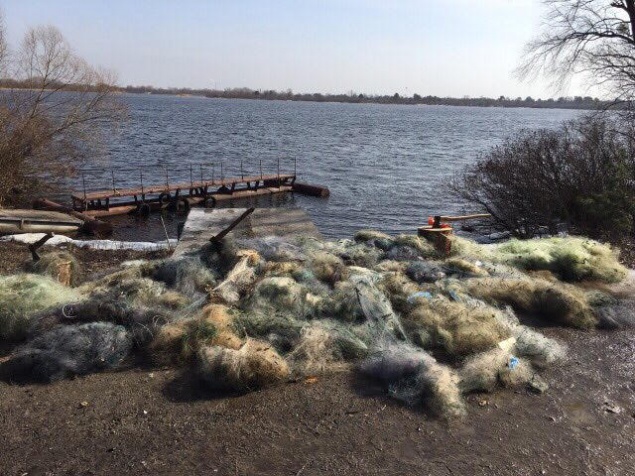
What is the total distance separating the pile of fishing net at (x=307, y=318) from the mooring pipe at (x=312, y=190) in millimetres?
22805

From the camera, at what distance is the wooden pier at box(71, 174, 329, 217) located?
81.3ft

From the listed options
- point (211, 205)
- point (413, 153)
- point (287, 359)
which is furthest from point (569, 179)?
point (413, 153)

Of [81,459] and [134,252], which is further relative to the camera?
[134,252]

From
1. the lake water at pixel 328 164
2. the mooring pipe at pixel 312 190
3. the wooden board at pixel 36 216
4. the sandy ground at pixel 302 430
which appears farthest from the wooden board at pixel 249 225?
the mooring pipe at pixel 312 190

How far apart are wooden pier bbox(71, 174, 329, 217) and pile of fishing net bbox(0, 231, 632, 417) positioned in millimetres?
17599

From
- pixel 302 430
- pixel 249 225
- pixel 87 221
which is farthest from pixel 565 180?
pixel 87 221

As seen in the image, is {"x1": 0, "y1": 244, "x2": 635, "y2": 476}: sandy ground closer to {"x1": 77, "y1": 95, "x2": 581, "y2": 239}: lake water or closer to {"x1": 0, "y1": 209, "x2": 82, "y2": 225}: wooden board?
{"x1": 0, "y1": 209, "x2": 82, "y2": 225}: wooden board

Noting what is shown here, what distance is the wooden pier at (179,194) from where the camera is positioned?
24781 mm

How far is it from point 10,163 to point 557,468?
71.4 ft

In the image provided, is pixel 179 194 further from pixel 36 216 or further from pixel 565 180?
pixel 565 180

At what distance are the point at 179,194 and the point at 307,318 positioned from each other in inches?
945

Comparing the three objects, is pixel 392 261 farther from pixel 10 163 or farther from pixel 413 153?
pixel 413 153

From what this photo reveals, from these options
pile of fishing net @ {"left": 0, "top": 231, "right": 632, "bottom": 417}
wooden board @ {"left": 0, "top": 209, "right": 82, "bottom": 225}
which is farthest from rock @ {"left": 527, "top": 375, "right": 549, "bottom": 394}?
wooden board @ {"left": 0, "top": 209, "right": 82, "bottom": 225}

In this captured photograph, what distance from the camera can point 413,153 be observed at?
50.0 meters
